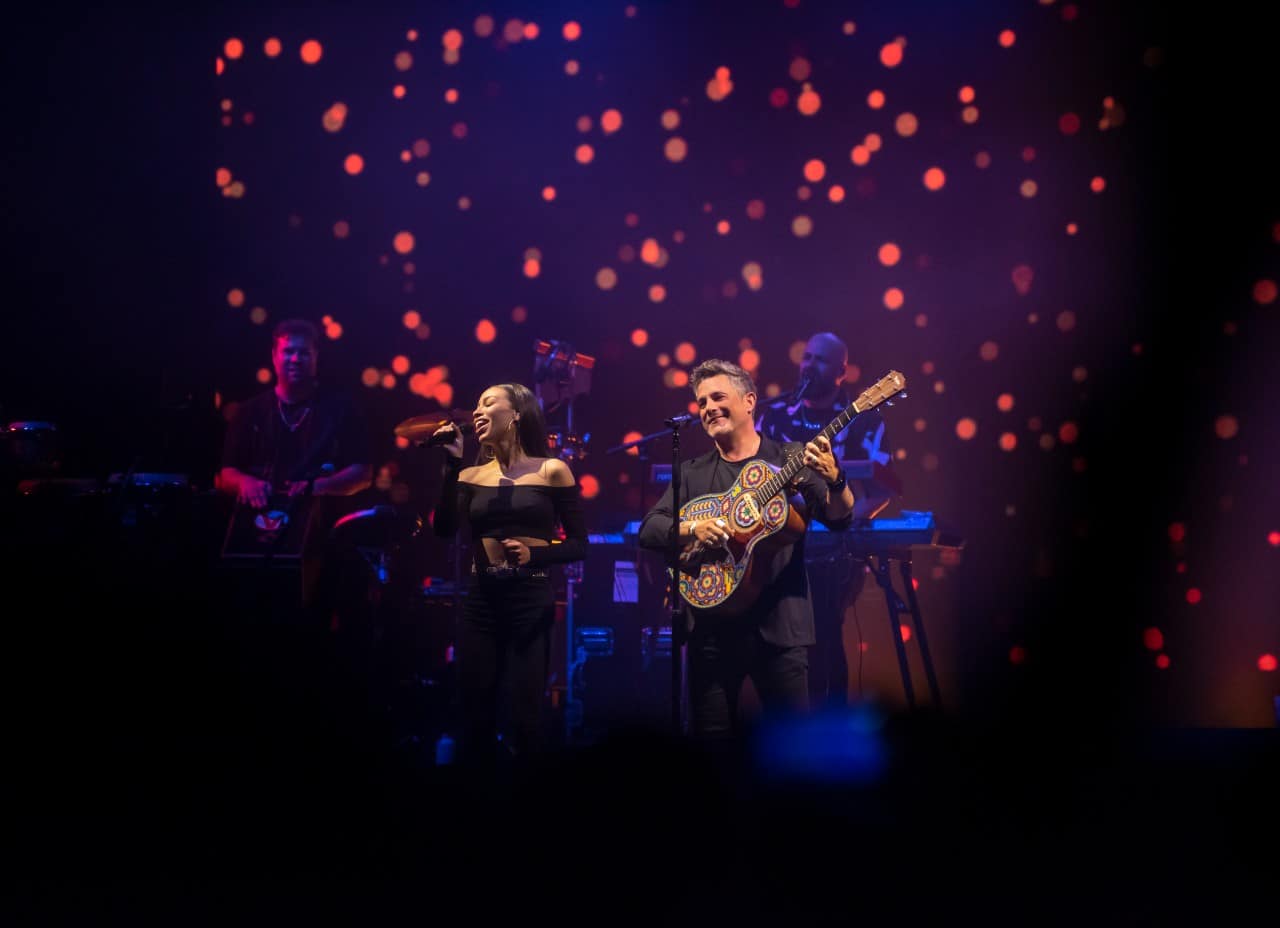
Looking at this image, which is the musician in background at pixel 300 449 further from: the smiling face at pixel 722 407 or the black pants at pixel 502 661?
the smiling face at pixel 722 407

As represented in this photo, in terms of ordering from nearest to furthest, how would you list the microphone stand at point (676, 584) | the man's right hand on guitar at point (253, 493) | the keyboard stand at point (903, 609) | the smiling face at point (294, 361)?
the microphone stand at point (676, 584), the man's right hand on guitar at point (253, 493), the keyboard stand at point (903, 609), the smiling face at point (294, 361)

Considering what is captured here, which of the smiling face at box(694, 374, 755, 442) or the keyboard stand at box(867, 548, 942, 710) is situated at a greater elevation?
the smiling face at box(694, 374, 755, 442)

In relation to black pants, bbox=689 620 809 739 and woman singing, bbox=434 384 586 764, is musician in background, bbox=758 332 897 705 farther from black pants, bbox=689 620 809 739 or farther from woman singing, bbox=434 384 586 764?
woman singing, bbox=434 384 586 764

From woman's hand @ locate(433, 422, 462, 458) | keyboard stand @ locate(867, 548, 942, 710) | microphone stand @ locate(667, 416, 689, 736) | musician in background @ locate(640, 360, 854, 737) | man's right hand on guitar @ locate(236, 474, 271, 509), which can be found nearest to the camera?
musician in background @ locate(640, 360, 854, 737)

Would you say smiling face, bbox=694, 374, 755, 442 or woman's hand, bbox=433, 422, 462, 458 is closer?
smiling face, bbox=694, 374, 755, 442

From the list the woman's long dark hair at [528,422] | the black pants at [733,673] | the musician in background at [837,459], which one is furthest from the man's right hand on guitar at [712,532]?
the musician in background at [837,459]

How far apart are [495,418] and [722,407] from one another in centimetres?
87

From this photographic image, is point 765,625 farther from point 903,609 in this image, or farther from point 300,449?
point 300,449

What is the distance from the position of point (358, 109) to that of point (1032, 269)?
4.38 metres

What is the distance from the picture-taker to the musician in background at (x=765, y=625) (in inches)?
134

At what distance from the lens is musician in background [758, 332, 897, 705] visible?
4.85 meters

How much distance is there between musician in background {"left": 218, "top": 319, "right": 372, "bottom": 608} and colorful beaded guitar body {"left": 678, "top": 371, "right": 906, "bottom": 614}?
7.08 feet

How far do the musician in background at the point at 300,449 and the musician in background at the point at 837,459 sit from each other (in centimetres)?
219

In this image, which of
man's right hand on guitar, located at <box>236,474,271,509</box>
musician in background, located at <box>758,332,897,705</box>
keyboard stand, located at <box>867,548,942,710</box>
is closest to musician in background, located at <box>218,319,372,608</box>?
man's right hand on guitar, located at <box>236,474,271,509</box>
